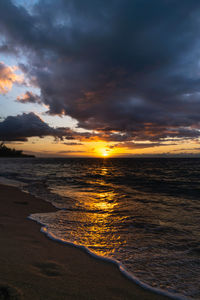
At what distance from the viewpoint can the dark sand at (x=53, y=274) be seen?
300cm

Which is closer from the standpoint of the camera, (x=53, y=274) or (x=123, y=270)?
(x=53, y=274)

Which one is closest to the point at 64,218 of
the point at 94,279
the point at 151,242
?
the point at 151,242

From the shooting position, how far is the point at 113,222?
7.71 meters

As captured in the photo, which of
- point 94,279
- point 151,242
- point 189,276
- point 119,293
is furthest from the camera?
point 151,242

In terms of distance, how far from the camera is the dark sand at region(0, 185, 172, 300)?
3.00 meters

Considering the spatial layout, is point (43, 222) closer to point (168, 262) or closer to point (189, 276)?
point (168, 262)

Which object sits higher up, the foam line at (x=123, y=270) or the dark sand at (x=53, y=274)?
the dark sand at (x=53, y=274)

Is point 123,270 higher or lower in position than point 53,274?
lower

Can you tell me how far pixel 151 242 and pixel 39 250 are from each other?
133 inches

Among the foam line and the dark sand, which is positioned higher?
the dark sand

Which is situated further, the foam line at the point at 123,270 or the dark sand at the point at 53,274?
the foam line at the point at 123,270

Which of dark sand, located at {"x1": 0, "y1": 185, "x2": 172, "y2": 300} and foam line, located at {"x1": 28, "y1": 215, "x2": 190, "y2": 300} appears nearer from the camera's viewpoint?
dark sand, located at {"x1": 0, "y1": 185, "x2": 172, "y2": 300}

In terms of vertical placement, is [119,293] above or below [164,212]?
above

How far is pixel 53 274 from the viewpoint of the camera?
→ 360 centimetres
